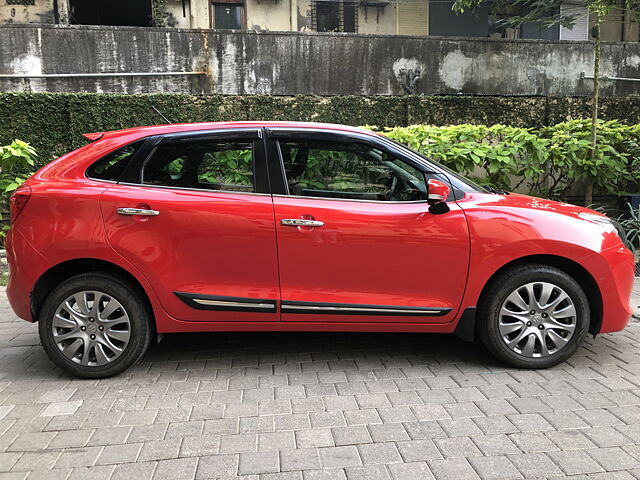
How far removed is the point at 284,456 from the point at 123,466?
82 cm

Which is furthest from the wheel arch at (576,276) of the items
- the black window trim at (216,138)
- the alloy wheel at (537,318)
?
the black window trim at (216,138)

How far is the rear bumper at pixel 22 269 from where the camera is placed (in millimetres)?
3592

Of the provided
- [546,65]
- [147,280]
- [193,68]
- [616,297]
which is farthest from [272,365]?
[546,65]

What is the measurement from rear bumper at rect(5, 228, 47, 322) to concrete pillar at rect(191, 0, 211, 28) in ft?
43.2

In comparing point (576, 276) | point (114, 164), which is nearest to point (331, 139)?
point (114, 164)

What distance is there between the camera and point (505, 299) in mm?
3641

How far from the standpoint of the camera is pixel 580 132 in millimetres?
7715

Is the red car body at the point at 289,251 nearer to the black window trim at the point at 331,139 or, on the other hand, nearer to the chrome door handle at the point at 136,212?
the chrome door handle at the point at 136,212

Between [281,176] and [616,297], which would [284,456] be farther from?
[616,297]

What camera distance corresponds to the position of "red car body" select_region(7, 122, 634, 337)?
357 cm

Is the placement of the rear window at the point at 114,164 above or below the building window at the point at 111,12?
below

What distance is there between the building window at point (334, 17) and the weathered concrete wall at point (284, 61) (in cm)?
523

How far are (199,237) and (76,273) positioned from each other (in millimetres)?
992

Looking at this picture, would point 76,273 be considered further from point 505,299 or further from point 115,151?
point 505,299
